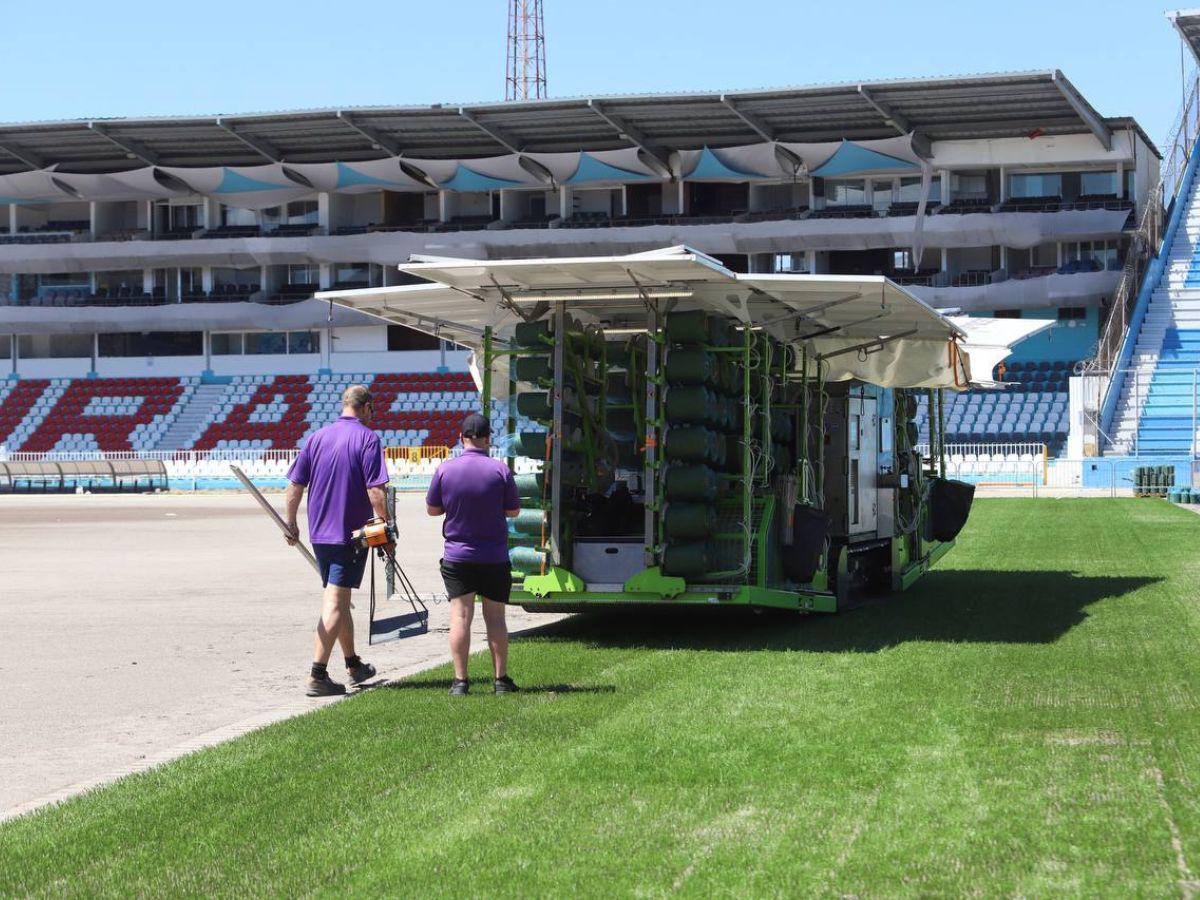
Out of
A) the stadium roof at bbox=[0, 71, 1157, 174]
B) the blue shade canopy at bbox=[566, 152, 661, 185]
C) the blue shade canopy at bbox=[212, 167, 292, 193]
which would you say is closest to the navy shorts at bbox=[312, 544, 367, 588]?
the stadium roof at bbox=[0, 71, 1157, 174]

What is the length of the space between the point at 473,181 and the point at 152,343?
1820cm

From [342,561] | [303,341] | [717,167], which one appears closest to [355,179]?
[303,341]

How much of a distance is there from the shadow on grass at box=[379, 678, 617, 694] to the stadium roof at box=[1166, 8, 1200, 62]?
167ft

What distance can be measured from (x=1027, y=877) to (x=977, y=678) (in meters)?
4.75

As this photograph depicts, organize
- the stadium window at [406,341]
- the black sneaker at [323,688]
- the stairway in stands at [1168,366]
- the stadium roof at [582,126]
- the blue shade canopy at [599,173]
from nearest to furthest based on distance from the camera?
the black sneaker at [323,688], the stairway in stands at [1168,366], the stadium roof at [582,126], the blue shade canopy at [599,173], the stadium window at [406,341]

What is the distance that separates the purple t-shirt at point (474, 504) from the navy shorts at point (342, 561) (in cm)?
59

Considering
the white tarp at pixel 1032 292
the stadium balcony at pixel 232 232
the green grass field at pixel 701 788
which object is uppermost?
the stadium balcony at pixel 232 232

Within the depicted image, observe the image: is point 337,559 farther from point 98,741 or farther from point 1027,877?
point 1027,877

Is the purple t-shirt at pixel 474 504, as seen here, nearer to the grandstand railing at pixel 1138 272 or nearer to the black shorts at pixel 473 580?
the black shorts at pixel 473 580

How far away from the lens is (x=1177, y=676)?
1047 centimetres

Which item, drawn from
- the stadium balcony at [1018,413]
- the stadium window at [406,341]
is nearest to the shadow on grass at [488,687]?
the stadium balcony at [1018,413]

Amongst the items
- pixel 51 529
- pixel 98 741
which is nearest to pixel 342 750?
pixel 98 741

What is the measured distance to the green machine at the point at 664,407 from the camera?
42.3 ft

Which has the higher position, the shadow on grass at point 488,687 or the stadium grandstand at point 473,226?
the stadium grandstand at point 473,226
